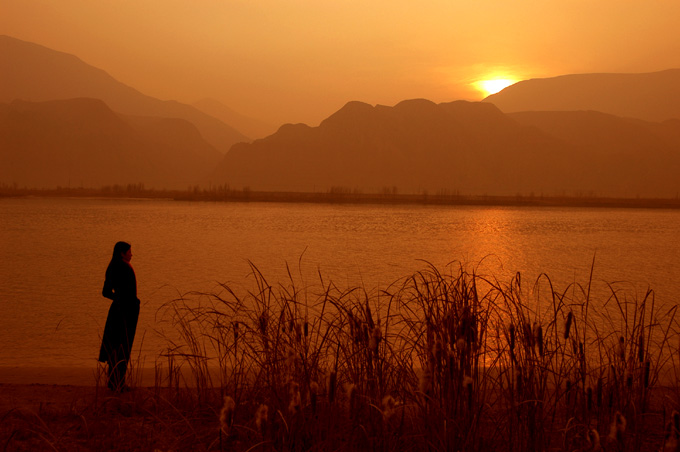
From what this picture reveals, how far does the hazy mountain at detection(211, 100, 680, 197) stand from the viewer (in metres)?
119

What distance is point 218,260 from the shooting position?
53.4 feet

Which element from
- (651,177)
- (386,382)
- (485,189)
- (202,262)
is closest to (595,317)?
(386,382)

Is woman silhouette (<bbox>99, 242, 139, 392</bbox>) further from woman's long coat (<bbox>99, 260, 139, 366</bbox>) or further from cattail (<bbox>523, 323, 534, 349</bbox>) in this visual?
cattail (<bbox>523, 323, 534, 349</bbox>)

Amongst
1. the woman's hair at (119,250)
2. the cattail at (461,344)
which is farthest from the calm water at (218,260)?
the cattail at (461,344)

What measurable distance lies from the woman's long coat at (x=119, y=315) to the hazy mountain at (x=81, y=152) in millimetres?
132767

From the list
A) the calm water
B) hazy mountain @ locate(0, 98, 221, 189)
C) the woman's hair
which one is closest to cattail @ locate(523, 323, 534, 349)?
the woman's hair

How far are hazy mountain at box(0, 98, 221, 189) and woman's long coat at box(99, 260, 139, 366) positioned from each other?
133m

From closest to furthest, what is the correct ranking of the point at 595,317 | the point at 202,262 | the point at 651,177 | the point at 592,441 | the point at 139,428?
the point at 592,441
the point at 139,428
the point at 595,317
the point at 202,262
the point at 651,177

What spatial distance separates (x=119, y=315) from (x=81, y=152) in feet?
475

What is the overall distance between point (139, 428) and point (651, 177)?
417ft

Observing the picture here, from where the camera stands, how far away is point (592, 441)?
2330mm

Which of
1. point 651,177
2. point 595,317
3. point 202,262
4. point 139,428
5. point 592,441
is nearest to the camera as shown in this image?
point 592,441

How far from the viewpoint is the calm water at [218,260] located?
7973 millimetres

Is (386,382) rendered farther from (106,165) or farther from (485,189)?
Answer: (106,165)
